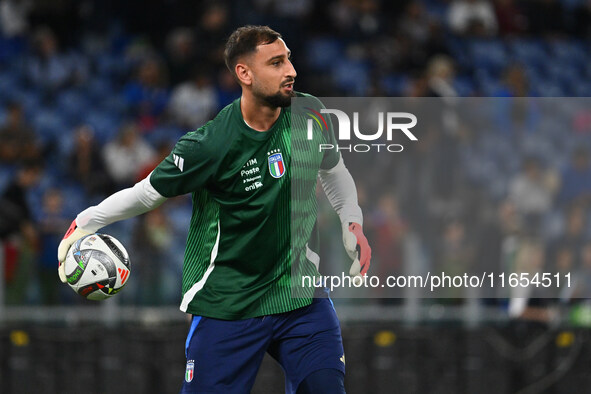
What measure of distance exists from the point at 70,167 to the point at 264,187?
6.43 metres

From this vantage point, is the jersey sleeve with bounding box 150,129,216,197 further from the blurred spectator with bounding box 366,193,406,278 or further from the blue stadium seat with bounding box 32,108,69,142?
the blue stadium seat with bounding box 32,108,69,142

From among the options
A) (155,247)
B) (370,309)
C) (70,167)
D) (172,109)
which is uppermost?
(172,109)

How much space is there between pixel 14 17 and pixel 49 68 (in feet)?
4.03

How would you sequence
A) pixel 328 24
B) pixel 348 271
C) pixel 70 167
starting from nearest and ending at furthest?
pixel 348 271 → pixel 70 167 → pixel 328 24

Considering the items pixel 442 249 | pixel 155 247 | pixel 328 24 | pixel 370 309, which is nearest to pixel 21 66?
pixel 328 24

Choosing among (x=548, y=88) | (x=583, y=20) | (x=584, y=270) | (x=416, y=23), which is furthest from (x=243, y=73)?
(x=583, y=20)

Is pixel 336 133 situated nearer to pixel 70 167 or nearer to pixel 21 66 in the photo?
pixel 70 167

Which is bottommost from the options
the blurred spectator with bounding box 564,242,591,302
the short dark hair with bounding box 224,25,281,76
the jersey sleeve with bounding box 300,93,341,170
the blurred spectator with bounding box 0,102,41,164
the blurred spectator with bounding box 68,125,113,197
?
the blurred spectator with bounding box 564,242,591,302

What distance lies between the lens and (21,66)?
1291 cm

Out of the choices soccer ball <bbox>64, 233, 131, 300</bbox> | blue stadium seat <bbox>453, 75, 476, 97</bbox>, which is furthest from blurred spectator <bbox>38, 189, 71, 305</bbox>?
blue stadium seat <bbox>453, 75, 476, 97</bbox>

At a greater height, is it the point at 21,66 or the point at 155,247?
the point at 21,66

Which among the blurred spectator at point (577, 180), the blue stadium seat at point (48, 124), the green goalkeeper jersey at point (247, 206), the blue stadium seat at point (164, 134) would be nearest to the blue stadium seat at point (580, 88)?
the blue stadium seat at point (164, 134)

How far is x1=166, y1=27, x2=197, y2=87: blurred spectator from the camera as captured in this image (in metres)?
12.5

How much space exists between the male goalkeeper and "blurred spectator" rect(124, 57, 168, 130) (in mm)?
7094
